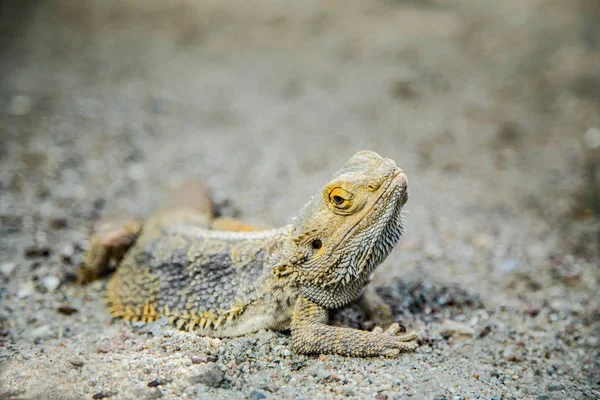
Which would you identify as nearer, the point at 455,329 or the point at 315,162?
the point at 455,329

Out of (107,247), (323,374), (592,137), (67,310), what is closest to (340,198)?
(323,374)

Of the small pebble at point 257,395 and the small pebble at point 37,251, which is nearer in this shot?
the small pebble at point 257,395

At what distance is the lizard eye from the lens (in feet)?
11.7

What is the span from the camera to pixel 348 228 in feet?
11.8

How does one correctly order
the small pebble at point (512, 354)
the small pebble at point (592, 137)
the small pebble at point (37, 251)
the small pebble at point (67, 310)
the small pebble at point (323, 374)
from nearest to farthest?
the small pebble at point (323, 374)
the small pebble at point (512, 354)
the small pebble at point (67, 310)
the small pebble at point (37, 251)
the small pebble at point (592, 137)

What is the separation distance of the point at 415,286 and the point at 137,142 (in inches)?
178

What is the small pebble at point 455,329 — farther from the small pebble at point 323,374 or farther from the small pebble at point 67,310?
the small pebble at point 67,310

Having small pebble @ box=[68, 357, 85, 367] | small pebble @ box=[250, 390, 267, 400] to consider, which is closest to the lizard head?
small pebble @ box=[250, 390, 267, 400]

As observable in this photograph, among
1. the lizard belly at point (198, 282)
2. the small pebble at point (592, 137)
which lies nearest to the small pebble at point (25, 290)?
the lizard belly at point (198, 282)

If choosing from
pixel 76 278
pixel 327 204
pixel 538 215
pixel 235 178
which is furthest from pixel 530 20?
pixel 76 278

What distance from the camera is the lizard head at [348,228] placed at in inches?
140

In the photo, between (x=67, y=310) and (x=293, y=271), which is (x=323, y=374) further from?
(x=67, y=310)

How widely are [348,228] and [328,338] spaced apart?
0.77 metres

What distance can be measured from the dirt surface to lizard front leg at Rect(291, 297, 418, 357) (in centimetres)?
9
